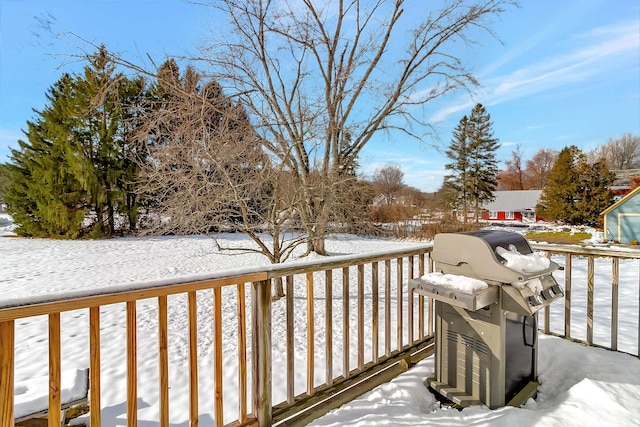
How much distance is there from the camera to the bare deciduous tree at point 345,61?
7.07 meters

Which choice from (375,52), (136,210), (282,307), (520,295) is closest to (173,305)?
(282,307)

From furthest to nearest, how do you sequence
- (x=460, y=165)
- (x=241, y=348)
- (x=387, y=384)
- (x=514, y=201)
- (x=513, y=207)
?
1. (x=514, y=201)
2. (x=513, y=207)
3. (x=460, y=165)
4. (x=387, y=384)
5. (x=241, y=348)

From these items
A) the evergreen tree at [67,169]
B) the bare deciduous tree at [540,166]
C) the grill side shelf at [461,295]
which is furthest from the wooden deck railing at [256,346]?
the bare deciduous tree at [540,166]

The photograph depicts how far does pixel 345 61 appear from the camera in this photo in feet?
29.9

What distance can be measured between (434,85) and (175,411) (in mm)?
9553

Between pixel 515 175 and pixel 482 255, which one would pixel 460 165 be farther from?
pixel 482 255

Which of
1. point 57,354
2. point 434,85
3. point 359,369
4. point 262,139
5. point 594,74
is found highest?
point 434,85

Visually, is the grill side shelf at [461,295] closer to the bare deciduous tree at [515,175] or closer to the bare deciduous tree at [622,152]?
the bare deciduous tree at [622,152]

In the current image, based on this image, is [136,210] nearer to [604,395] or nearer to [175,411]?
[175,411]

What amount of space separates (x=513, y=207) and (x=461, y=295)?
99.7 feet

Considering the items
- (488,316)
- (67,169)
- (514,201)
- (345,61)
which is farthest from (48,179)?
(514,201)

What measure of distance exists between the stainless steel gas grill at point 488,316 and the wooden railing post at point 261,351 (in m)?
0.94

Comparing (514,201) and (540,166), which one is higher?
(540,166)

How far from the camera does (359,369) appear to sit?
203cm
